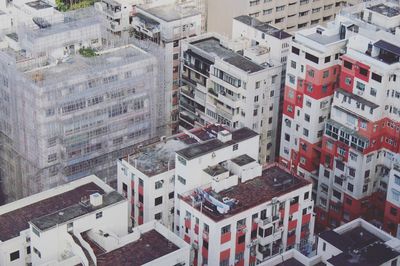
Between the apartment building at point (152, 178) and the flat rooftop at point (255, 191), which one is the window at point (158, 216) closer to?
the apartment building at point (152, 178)

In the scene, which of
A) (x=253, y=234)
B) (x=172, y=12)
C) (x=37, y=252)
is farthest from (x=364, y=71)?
(x=37, y=252)

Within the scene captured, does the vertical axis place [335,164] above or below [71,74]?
below

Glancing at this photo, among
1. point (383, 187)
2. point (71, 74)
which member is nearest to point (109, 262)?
point (71, 74)

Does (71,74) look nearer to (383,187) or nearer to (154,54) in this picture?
(154,54)

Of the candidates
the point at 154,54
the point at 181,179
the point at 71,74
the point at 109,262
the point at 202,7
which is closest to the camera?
the point at 109,262

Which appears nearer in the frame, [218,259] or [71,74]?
[218,259]
